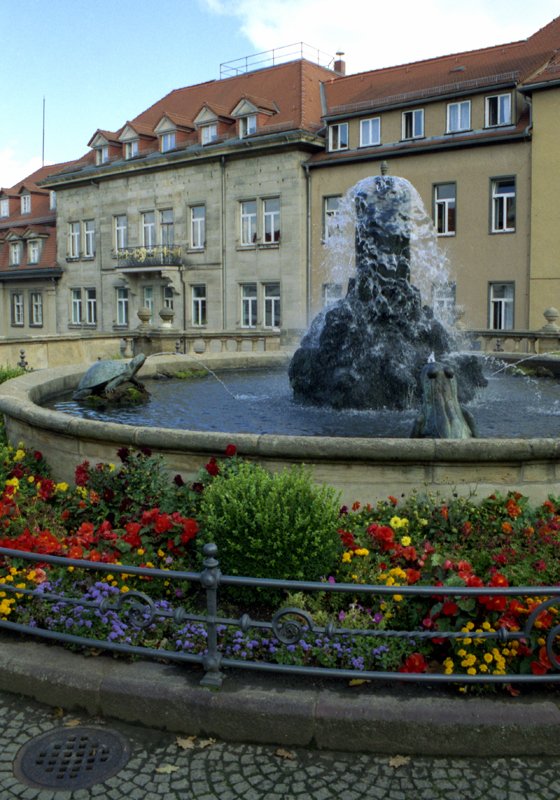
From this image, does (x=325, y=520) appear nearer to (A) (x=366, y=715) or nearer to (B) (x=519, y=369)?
(A) (x=366, y=715)

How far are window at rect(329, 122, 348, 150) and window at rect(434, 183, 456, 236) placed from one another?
5372 millimetres

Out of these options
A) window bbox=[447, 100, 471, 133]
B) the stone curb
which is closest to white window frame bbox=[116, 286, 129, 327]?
window bbox=[447, 100, 471, 133]

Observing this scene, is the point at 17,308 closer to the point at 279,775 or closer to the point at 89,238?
the point at 89,238

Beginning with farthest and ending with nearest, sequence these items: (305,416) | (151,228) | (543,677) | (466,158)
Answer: (151,228)
(466,158)
(305,416)
(543,677)

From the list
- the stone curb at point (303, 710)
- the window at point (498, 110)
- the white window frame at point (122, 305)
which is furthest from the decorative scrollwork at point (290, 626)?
the white window frame at point (122, 305)

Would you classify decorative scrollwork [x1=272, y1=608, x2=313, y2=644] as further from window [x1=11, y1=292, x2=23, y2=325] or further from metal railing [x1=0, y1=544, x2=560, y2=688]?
window [x1=11, y1=292, x2=23, y2=325]

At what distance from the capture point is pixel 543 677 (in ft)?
14.3

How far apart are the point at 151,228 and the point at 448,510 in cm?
4155

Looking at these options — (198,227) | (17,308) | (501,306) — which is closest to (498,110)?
(501,306)

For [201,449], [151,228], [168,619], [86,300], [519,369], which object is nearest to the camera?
[168,619]

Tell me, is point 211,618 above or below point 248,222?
below

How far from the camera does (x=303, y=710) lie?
4.46m

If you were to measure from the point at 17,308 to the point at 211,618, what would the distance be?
54438mm

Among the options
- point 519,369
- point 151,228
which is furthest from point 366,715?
point 151,228
